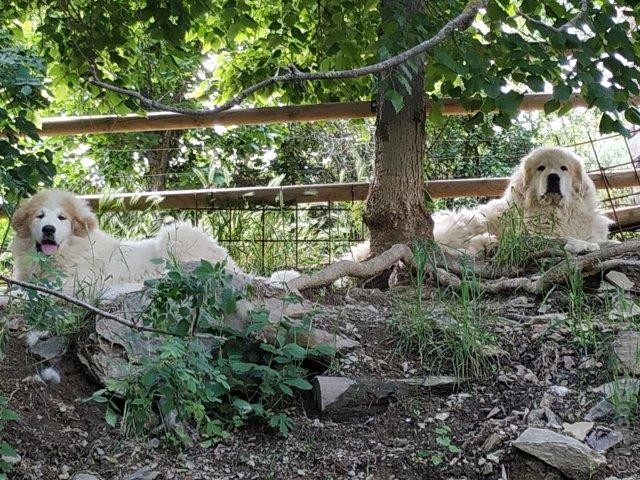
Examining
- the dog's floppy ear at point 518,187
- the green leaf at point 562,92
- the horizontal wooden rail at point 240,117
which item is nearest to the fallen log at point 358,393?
the green leaf at point 562,92

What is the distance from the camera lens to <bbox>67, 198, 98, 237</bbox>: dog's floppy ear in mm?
4965

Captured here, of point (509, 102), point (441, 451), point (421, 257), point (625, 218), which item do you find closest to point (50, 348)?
point (441, 451)

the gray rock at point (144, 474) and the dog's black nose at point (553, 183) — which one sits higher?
the dog's black nose at point (553, 183)

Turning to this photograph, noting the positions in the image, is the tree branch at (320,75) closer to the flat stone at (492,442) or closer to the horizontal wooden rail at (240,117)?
the flat stone at (492,442)

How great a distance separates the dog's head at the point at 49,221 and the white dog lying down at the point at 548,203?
268 cm

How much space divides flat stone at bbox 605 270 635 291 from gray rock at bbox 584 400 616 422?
3.88 ft

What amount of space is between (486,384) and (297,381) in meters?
0.78

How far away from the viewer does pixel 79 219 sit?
4.99 m

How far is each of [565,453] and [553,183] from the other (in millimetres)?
3817

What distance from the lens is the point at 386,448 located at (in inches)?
111

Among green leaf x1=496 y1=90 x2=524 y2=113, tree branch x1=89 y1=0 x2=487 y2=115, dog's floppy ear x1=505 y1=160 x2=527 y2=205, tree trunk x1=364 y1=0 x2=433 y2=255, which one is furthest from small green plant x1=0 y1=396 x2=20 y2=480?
dog's floppy ear x1=505 y1=160 x2=527 y2=205

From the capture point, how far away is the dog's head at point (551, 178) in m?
6.03

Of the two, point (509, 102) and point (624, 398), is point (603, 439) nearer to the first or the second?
point (624, 398)

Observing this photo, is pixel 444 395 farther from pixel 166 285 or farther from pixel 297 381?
pixel 166 285
